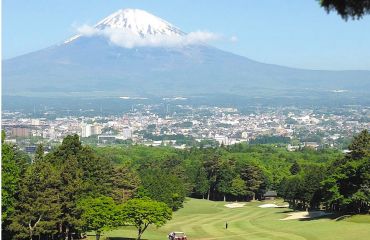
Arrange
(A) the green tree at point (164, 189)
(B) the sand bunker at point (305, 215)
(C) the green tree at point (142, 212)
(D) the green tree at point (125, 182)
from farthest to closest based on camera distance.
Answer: (A) the green tree at point (164, 189)
(D) the green tree at point (125, 182)
(B) the sand bunker at point (305, 215)
(C) the green tree at point (142, 212)

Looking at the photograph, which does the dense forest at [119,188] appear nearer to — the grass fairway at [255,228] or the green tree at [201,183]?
the green tree at [201,183]

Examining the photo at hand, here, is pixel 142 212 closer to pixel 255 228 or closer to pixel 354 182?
pixel 255 228

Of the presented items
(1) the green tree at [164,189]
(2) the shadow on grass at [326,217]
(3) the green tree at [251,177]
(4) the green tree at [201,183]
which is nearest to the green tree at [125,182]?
(1) the green tree at [164,189]

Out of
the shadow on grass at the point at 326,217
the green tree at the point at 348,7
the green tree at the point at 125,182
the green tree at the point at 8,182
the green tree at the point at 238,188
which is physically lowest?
the green tree at the point at 238,188

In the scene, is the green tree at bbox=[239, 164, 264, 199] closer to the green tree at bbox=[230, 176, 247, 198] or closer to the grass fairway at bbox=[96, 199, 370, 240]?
the green tree at bbox=[230, 176, 247, 198]

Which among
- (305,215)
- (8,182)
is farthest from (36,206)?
(305,215)

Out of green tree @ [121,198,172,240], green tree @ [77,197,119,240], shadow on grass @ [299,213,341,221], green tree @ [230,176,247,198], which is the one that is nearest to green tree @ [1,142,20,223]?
green tree @ [77,197,119,240]
